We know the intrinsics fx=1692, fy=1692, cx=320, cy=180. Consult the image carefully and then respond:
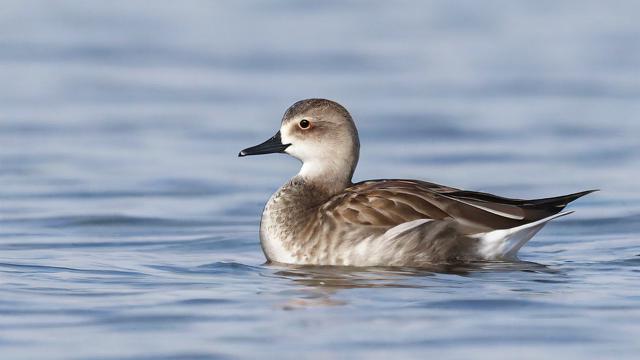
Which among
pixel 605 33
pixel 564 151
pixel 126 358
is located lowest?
pixel 126 358

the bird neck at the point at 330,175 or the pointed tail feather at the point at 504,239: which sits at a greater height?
the bird neck at the point at 330,175

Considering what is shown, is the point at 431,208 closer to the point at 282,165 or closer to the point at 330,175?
the point at 330,175

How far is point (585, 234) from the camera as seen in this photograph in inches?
557

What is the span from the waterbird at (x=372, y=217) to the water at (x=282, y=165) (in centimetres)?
24

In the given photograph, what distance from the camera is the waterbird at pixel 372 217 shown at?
1217cm

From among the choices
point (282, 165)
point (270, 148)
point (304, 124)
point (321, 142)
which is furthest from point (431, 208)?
point (282, 165)

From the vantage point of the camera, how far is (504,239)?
1233 cm

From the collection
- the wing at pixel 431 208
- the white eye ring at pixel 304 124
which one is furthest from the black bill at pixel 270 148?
the wing at pixel 431 208

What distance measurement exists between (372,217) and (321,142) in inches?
35.3

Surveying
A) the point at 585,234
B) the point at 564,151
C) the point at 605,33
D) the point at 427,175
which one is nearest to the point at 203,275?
the point at 585,234

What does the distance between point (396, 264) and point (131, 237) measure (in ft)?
9.09

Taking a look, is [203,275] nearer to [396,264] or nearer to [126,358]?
[396,264]

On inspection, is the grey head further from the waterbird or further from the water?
the water

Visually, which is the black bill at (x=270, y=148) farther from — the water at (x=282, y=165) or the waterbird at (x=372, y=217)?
the water at (x=282, y=165)
